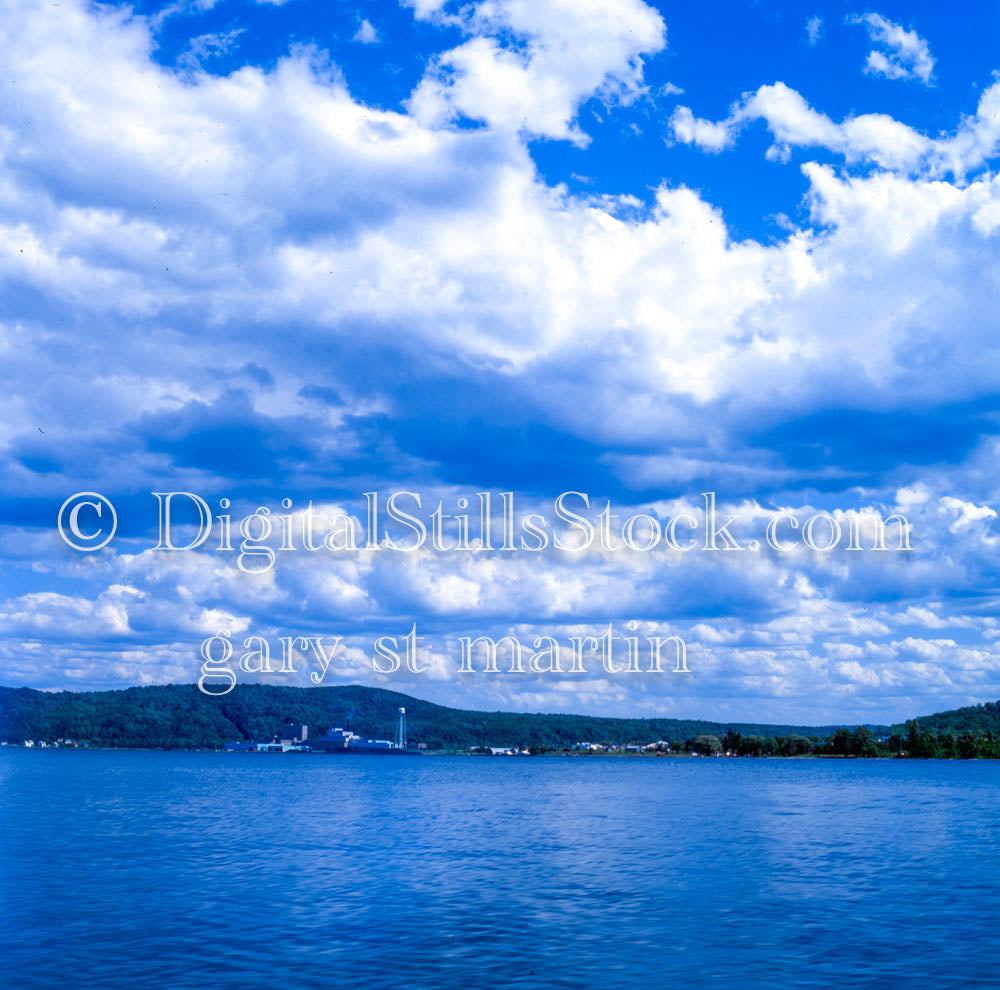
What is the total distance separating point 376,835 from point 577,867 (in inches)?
940

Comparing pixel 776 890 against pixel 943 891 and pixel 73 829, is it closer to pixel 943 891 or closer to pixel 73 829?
pixel 943 891

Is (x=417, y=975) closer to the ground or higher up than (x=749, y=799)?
higher up

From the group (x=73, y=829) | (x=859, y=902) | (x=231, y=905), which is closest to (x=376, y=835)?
(x=73, y=829)

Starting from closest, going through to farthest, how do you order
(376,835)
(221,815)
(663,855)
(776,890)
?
(776,890) < (663,855) < (376,835) < (221,815)

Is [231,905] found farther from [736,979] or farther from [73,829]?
[73,829]

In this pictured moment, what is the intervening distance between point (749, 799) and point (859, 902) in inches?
3339

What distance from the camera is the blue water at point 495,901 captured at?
33906mm

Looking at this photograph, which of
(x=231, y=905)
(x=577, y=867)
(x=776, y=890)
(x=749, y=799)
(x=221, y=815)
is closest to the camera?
(x=231, y=905)

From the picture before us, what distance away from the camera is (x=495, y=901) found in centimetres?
4631

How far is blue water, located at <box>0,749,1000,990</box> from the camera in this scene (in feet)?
111

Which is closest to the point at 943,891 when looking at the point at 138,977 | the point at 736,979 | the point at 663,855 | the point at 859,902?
the point at 859,902

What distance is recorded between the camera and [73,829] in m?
80.1

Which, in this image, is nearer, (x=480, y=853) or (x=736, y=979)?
(x=736, y=979)

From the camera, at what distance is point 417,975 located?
32.9 meters
